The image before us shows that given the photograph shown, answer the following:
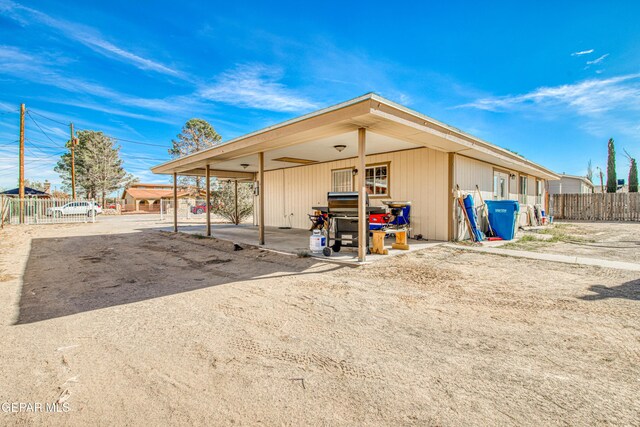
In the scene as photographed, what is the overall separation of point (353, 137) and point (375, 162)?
2581mm

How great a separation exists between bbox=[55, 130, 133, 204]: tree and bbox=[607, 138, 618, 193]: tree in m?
47.2

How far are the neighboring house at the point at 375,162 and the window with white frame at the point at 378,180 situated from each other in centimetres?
3

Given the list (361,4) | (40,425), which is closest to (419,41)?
(361,4)

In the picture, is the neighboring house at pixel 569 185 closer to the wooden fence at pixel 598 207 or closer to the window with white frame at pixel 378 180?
the wooden fence at pixel 598 207

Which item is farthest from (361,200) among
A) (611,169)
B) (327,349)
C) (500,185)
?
(611,169)

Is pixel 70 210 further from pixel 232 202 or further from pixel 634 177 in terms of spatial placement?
pixel 634 177

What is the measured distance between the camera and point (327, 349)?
2191 millimetres

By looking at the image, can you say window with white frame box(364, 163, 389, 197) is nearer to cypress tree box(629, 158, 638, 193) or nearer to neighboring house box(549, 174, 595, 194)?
neighboring house box(549, 174, 595, 194)

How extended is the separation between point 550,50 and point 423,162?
781cm

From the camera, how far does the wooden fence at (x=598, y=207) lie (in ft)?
50.0

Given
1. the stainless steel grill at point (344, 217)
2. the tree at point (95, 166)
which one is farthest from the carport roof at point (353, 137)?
the tree at point (95, 166)

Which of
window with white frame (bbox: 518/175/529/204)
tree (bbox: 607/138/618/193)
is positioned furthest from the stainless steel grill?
tree (bbox: 607/138/618/193)

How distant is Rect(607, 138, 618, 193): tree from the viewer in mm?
22109

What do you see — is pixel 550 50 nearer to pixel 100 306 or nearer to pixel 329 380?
pixel 329 380
